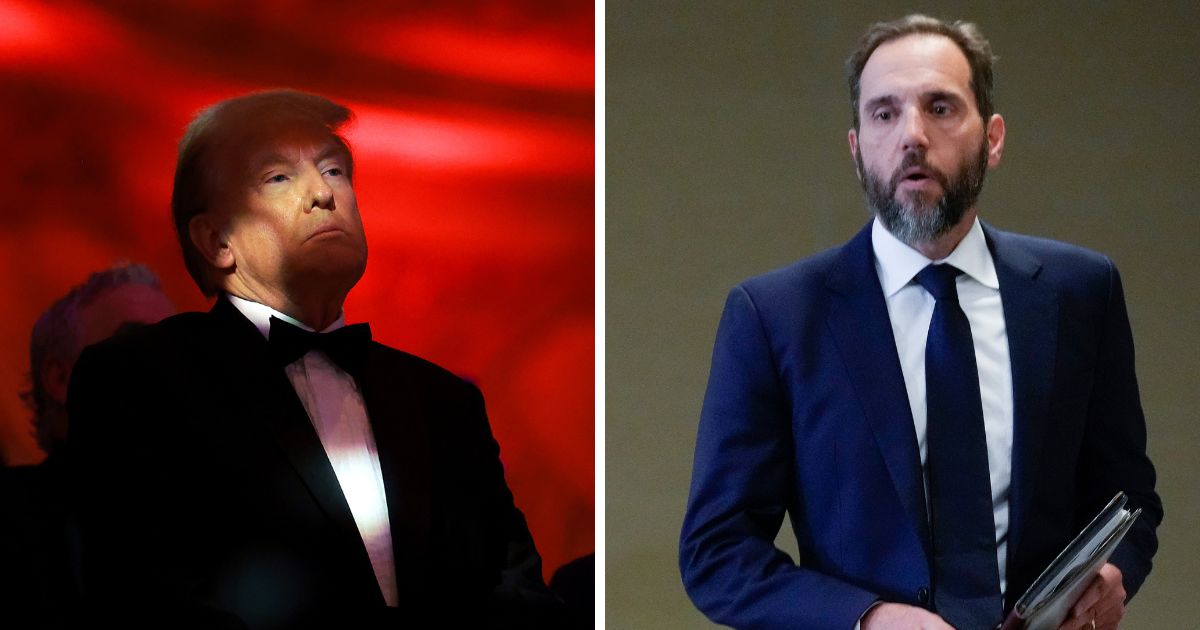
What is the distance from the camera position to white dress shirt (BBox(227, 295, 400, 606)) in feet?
8.04

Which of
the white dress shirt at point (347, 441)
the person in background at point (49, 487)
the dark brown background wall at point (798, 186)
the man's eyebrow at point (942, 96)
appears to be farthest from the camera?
the dark brown background wall at point (798, 186)

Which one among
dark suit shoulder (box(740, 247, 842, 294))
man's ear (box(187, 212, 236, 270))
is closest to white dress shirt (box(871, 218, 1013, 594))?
dark suit shoulder (box(740, 247, 842, 294))

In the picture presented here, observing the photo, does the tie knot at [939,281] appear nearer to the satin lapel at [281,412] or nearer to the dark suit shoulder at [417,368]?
the dark suit shoulder at [417,368]

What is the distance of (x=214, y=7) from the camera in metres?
2.47

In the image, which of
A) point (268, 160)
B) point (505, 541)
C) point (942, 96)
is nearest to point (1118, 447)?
point (942, 96)

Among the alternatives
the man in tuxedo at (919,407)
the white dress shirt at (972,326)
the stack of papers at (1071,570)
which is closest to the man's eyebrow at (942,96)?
the man in tuxedo at (919,407)

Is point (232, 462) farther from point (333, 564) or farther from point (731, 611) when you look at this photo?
point (731, 611)

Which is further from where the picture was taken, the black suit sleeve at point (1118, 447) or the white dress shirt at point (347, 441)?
the black suit sleeve at point (1118, 447)

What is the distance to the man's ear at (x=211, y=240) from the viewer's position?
240 centimetres

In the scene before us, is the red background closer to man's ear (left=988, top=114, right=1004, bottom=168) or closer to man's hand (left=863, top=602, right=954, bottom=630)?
man's hand (left=863, top=602, right=954, bottom=630)

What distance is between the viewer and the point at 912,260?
107 inches

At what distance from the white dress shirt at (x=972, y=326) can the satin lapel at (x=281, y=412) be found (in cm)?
107

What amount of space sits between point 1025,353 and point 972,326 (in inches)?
→ 4.5

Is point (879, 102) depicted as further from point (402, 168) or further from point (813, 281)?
point (402, 168)
